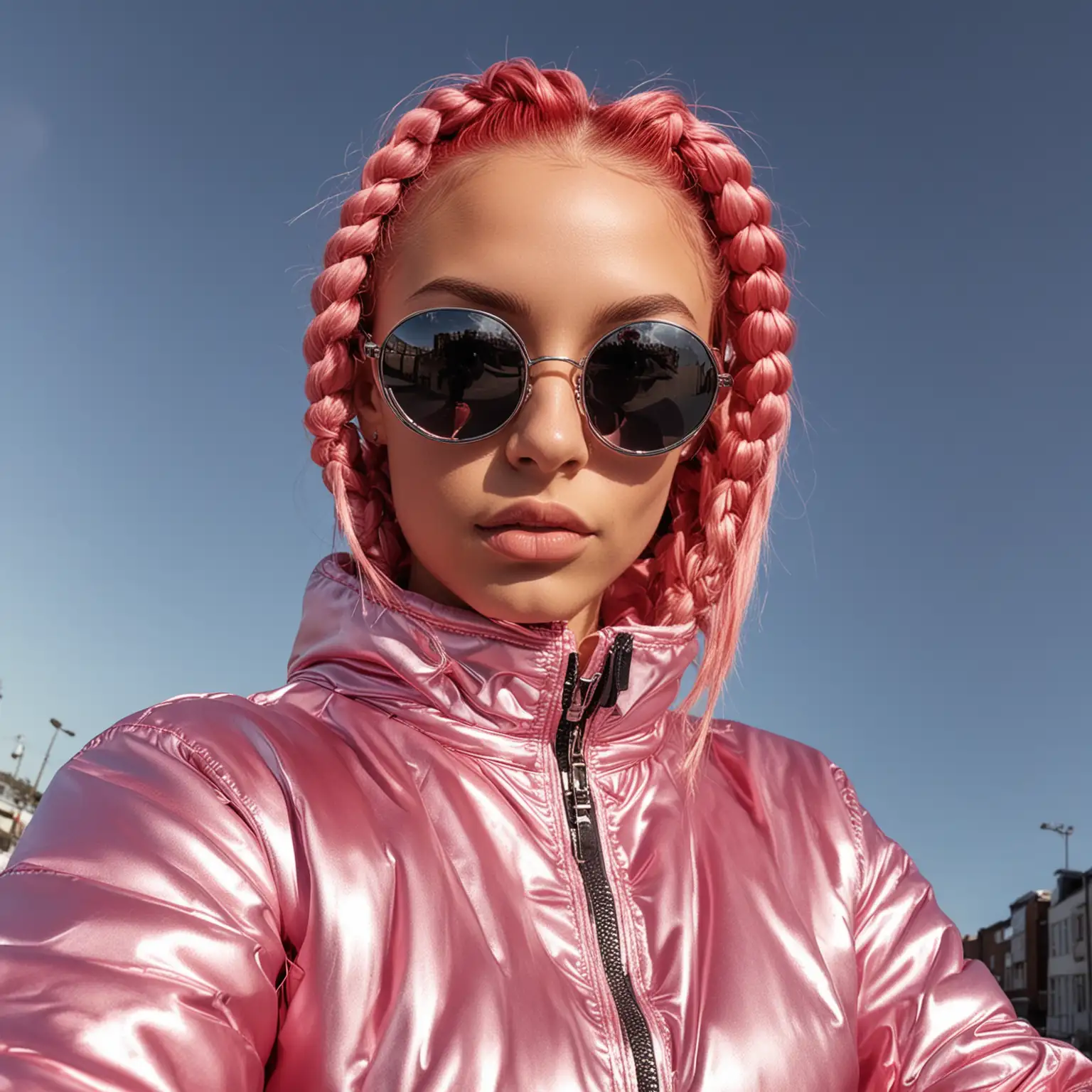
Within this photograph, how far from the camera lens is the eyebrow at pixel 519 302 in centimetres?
188

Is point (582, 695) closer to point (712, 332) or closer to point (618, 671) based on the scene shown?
point (618, 671)

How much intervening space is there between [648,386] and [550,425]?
0.76ft

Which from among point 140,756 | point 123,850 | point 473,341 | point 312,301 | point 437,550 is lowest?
point 123,850

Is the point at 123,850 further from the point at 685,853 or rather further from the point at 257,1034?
the point at 685,853

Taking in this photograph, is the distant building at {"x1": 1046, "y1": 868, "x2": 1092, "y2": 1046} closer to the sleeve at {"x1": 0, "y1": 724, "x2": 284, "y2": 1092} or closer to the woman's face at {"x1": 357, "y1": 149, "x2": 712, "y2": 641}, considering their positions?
the woman's face at {"x1": 357, "y1": 149, "x2": 712, "y2": 641}

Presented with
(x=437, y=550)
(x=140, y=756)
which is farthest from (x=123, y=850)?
(x=437, y=550)

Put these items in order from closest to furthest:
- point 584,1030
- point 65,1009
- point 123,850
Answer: point 65,1009
point 123,850
point 584,1030

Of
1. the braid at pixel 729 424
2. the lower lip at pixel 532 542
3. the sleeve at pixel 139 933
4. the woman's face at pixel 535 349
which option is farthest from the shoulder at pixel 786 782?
the sleeve at pixel 139 933

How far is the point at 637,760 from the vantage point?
1975 mm

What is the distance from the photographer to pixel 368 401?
221 centimetres

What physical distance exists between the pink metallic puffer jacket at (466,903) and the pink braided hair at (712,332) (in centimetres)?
22

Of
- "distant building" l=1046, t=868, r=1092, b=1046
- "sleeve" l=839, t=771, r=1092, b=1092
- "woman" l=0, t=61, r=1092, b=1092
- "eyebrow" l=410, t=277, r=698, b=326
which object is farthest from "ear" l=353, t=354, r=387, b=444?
"distant building" l=1046, t=868, r=1092, b=1046

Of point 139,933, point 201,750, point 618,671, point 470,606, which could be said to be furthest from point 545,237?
point 139,933

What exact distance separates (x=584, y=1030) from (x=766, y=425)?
4.47 feet
